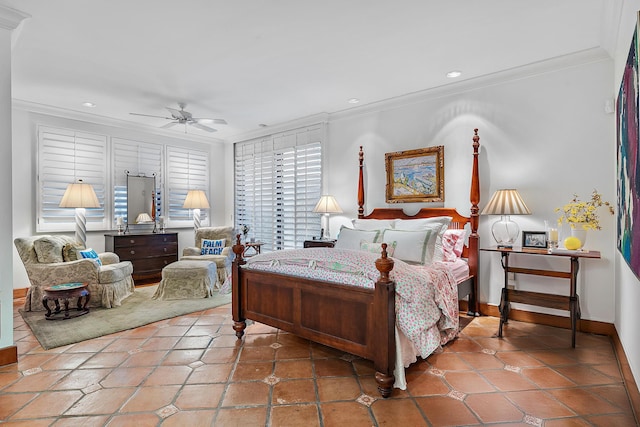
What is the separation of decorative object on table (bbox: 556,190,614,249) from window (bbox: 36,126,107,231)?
253 inches

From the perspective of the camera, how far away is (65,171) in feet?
17.3

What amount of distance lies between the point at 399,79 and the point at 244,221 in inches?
166

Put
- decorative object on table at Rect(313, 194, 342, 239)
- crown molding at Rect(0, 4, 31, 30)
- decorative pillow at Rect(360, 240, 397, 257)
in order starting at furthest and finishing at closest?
1. decorative object on table at Rect(313, 194, 342, 239)
2. decorative pillow at Rect(360, 240, 397, 257)
3. crown molding at Rect(0, 4, 31, 30)

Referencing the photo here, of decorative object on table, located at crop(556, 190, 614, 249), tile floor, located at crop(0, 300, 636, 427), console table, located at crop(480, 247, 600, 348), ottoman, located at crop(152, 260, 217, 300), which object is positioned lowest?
tile floor, located at crop(0, 300, 636, 427)

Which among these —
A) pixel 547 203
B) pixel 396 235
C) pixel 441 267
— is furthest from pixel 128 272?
pixel 547 203

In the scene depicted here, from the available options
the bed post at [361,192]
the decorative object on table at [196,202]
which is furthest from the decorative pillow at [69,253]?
the bed post at [361,192]

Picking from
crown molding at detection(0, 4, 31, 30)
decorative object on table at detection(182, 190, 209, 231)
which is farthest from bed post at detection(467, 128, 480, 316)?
decorative object on table at detection(182, 190, 209, 231)

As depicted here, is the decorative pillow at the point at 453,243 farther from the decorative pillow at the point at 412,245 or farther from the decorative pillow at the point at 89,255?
the decorative pillow at the point at 89,255

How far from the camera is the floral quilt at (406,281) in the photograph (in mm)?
2346

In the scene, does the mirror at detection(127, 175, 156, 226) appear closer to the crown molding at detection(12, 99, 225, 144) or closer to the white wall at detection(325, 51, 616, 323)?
the crown molding at detection(12, 99, 225, 144)

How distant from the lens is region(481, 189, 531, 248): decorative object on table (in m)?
3.56

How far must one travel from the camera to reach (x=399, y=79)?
162 inches

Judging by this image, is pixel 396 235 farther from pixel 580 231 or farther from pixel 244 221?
pixel 244 221

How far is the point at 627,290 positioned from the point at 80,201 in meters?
6.22
